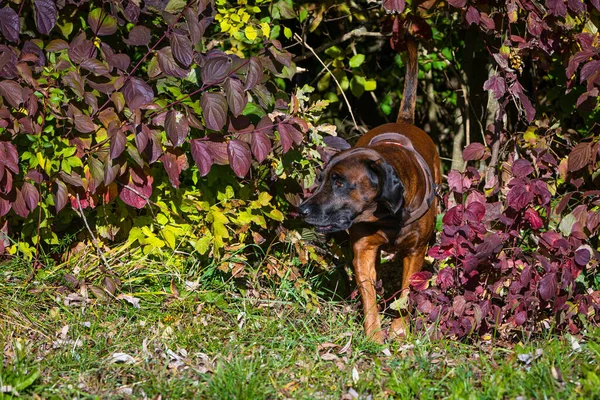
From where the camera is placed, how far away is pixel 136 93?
3.93 meters

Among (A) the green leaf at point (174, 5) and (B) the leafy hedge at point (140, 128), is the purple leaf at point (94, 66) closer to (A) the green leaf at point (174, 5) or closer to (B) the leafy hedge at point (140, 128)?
(B) the leafy hedge at point (140, 128)

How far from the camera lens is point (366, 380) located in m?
3.45

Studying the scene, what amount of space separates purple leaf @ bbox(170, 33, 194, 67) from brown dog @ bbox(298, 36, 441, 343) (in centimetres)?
96

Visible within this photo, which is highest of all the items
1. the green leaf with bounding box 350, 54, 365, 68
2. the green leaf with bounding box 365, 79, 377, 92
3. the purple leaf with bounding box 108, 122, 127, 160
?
the purple leaf with bounding box 108, 122, 127, 160

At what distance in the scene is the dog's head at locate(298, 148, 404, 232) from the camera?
14.1 feet

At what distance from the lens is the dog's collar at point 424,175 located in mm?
4551

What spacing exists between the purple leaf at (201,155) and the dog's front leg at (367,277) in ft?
3.47

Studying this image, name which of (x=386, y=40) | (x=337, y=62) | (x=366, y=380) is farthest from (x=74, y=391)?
(x=386, y=40)

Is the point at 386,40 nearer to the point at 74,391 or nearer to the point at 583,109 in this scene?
the point at 583,109

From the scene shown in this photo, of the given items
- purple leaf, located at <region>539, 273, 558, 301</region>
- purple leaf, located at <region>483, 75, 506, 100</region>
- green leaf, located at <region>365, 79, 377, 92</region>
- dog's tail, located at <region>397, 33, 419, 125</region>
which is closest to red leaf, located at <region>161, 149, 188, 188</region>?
purple leaf, located at <region>483, 75, 506, 100</region>

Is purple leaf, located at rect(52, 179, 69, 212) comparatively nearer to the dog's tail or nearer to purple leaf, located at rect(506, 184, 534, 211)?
purple leaf, located at rect(506, 184, 534, 211)

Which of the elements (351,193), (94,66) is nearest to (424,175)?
(351,193)

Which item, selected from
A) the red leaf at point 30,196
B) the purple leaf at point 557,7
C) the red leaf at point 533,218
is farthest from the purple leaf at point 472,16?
the red leaf at point 30,196

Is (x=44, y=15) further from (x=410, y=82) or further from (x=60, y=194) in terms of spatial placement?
(x=410, y=82)
